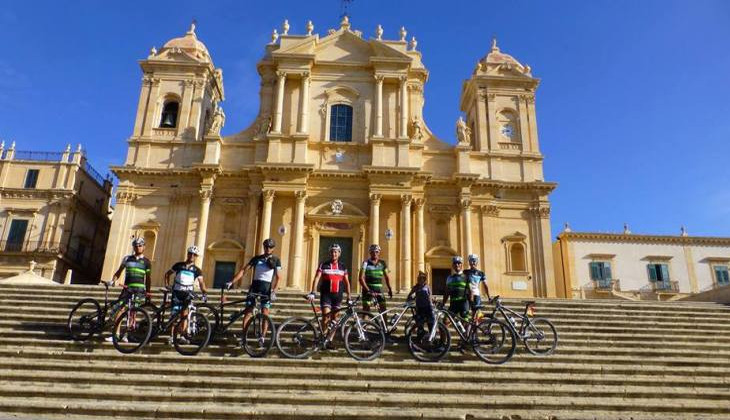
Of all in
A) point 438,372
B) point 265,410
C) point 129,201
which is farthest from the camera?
point 129,201

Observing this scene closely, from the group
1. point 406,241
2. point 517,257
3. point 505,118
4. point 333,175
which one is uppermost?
point 505,118

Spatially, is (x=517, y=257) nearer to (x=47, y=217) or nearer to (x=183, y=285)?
(x=183, y=285)

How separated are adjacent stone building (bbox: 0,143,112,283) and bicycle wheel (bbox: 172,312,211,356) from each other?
1017 inches

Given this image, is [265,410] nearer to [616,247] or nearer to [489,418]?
[489,418]

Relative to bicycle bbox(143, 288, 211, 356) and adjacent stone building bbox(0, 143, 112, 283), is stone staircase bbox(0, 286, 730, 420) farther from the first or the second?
adjacent stone building bbox(0, 143, 112, 283)

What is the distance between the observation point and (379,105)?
2748 cm

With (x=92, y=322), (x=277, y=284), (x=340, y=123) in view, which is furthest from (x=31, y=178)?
(x=277, y=284)

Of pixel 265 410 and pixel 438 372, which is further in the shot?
pixel 438 372

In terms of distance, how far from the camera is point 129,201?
26500 millimetres

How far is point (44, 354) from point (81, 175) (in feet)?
94.2

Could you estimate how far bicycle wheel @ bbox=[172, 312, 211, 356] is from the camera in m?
9.48

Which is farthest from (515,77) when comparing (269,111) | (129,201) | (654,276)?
(129,201)

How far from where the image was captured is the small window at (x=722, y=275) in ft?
121

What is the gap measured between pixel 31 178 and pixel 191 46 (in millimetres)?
13432
